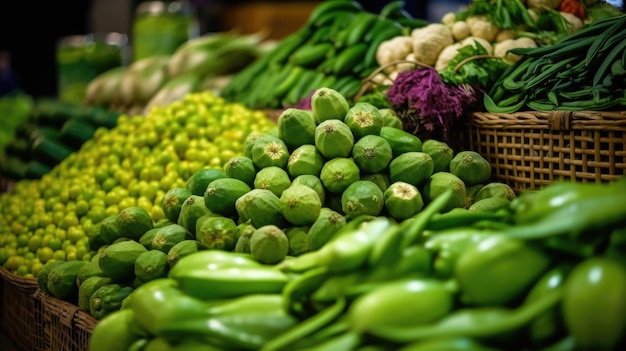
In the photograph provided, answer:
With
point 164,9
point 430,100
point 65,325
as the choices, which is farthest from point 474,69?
point 164,9

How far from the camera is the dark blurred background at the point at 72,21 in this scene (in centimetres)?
789

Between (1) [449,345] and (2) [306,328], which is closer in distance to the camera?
(1) [449,345]

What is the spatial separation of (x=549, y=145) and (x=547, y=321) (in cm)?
115

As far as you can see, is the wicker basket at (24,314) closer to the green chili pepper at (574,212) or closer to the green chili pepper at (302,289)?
the green chili pepper at (302,289)

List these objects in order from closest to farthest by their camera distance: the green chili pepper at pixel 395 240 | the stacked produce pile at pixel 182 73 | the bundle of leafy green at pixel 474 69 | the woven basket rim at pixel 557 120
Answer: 1. the green chili pepper at pixel 395 240
2. the woven basket rim at pixel 557 120
3. the bundle of leafy green at pixel 474 69
4. the stacked produce pile at pixel 182 73

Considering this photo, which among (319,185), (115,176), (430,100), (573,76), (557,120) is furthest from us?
(115,176)

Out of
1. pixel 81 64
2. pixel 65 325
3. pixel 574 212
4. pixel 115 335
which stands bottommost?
pixel 65 325

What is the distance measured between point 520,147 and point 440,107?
0.36 metres

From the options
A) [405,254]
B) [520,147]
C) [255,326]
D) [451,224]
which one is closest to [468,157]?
[520,147]

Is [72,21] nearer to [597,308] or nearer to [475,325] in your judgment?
[475,325]

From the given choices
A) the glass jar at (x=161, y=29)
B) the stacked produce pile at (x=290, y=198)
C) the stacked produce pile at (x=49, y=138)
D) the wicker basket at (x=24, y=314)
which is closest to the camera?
the stacked produce pile at (x=290, y=198)

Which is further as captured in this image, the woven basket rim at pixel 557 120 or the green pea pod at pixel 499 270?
the woven basket rim at pixel 557 120

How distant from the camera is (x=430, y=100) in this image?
2.30 metres

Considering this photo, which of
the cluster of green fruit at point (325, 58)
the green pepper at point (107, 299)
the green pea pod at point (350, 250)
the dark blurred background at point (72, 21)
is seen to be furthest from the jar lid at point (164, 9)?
the green pea pod at point (350, 250)
